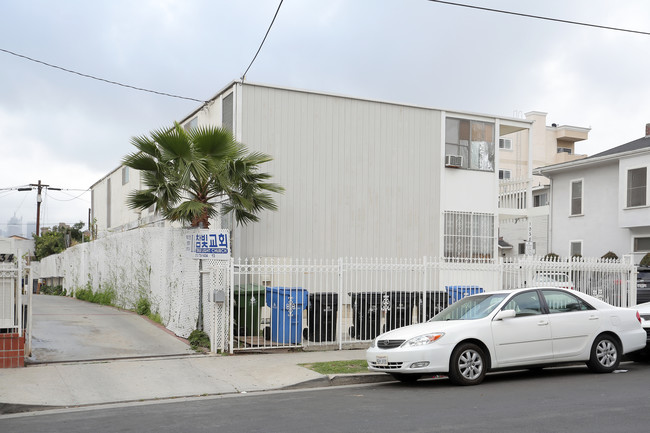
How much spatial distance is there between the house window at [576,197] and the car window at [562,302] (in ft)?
70.6

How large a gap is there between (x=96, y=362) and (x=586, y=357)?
828 cm

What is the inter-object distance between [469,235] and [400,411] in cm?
1504

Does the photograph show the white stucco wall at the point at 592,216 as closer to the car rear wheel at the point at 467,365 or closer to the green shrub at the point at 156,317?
the green shrub at the point at 156,317

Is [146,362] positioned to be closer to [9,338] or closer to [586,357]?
[9,338]

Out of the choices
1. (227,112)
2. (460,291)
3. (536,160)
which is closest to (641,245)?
(460,291)

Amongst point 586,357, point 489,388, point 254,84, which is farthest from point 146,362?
point 254,84

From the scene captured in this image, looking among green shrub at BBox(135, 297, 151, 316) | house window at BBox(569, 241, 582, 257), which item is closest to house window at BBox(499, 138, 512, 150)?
house window at BBox(569, 241, 582, 257)

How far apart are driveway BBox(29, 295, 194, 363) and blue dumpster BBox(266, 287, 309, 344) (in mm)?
1795

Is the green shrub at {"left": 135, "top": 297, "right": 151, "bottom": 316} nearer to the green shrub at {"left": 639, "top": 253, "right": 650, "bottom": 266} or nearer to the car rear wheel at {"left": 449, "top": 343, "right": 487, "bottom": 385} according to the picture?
the car rear wheel at {"left": 449, "top": 343, "right": 487, "bottom": 385}

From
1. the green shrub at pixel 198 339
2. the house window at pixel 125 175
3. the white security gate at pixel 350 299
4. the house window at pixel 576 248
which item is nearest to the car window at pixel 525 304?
the white security gate at pixel 350 299

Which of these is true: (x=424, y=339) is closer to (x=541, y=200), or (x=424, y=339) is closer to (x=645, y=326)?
(x=645, y=326)

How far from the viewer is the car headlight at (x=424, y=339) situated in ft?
31.8

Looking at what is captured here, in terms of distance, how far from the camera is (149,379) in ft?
34.4

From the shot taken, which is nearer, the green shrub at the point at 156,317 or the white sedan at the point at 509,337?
the white sedan at the point at 509,337
